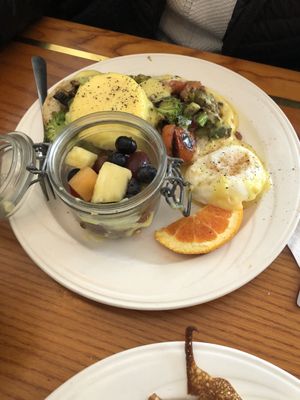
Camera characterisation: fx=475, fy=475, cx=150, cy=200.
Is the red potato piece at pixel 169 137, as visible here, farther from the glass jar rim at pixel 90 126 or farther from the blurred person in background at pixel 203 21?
the blurred person in background at pixel 203 21

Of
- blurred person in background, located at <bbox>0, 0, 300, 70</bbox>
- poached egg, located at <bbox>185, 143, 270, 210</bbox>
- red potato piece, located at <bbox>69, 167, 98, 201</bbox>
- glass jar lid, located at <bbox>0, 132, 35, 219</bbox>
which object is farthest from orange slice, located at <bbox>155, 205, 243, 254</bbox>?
blurred person in background, located at <bbox>0, 0, 300, 70</bbox>

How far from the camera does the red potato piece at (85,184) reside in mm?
860

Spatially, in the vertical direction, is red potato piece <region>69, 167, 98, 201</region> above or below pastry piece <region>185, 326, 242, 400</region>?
above

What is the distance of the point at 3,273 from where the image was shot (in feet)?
2.91

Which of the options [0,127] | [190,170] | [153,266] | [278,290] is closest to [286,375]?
[278,290]

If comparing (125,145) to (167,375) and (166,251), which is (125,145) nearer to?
(166,251)

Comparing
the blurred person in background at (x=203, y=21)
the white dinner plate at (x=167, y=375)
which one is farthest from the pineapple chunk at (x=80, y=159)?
the blurred person in background at (x=203, y=21)

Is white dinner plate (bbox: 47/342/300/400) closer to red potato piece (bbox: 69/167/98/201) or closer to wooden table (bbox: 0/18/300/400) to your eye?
wooden table (bbox: 0/18/300/400)

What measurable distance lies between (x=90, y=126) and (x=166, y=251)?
0.93 feet

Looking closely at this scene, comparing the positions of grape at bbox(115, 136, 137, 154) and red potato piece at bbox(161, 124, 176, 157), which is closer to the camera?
grape at bbox(115, 136, 137, 154)

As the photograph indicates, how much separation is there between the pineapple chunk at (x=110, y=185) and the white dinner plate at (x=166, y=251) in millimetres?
112

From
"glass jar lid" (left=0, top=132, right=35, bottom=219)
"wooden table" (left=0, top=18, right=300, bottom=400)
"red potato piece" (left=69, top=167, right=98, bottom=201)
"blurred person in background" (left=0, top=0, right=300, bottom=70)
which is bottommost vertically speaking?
"wooden table" (left=0, top=18, right=300, bottom=400)

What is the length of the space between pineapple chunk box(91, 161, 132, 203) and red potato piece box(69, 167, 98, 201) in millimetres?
20

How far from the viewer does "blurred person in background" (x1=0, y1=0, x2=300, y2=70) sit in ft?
3.90
